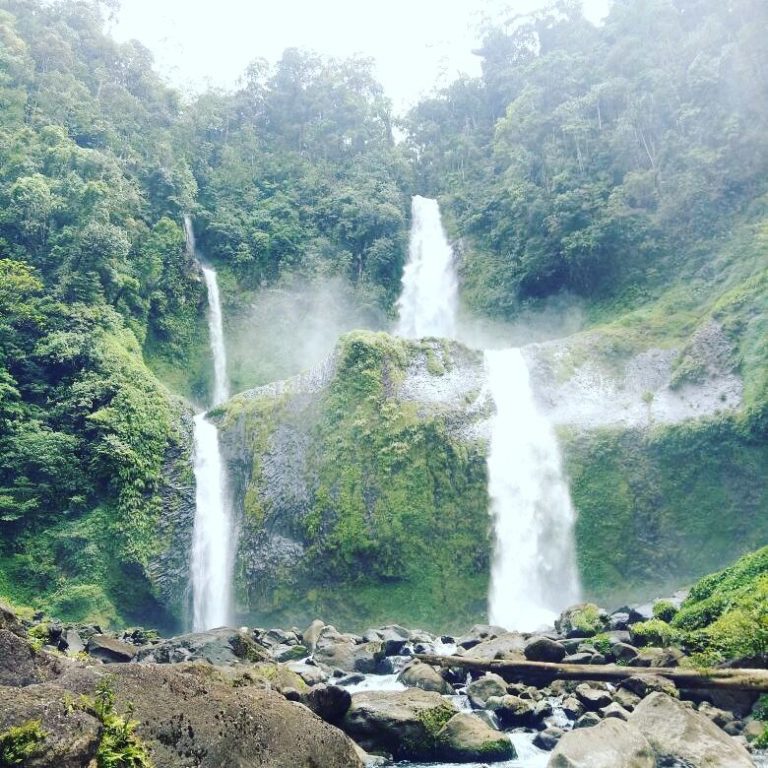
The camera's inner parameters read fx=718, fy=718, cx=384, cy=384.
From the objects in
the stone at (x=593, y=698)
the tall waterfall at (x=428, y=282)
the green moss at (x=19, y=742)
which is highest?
the tall waterfall at (x=428, y=282)

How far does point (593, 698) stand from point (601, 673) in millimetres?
1090

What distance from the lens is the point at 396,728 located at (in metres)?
9.85

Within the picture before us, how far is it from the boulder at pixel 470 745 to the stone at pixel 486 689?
2749mm

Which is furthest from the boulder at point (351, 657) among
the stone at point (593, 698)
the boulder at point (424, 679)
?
the stone at point (593, 698)

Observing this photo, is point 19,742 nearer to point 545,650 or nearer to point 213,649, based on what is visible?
point 213,649

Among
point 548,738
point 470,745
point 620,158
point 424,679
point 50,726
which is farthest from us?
point 620,158

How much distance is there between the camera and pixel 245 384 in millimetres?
39625

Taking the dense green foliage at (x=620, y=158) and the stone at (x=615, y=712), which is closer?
the stone at (x=615, y=712)

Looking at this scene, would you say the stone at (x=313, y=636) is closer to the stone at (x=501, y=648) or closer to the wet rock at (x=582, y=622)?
the stone at (x=501, y=648)

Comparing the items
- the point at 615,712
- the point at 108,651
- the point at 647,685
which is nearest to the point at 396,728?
the point at 615,712

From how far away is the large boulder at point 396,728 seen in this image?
984 centimetres

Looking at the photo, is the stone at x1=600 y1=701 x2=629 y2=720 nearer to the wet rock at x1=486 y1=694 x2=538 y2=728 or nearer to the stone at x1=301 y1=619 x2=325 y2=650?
the wet rock at x1=486 y1=694 x2=538 y2=728

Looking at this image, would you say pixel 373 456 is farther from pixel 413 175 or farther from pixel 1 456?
pixel 413 175

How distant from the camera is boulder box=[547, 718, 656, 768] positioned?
8070 millimetres
